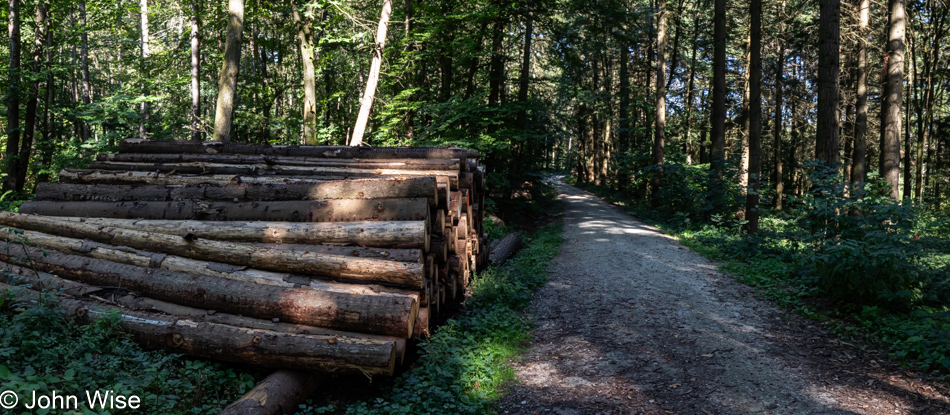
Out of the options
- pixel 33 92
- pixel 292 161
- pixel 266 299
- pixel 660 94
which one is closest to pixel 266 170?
pixel 292 161

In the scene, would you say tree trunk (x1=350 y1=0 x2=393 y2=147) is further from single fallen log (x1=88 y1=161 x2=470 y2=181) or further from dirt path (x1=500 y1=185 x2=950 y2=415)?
dirt path (x1=500 y1=185 x2=950 y2=415)

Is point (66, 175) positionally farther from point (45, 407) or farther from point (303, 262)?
point (45, 407)

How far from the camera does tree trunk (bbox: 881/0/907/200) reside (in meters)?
11.9

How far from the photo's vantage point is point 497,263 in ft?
36.2

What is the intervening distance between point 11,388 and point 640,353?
5936 millimetres

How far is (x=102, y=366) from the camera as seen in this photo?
14.9 ft

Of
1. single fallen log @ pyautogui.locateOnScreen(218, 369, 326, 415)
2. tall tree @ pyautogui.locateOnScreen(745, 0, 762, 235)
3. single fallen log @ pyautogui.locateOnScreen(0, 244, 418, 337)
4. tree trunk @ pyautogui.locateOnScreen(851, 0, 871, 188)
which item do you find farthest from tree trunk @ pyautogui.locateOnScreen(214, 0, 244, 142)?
tree trunk @ pyautogui.locateOnScreen(851, 0, 871, 188)

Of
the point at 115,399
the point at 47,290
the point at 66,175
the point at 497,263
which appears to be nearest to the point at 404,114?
the point at 497,263

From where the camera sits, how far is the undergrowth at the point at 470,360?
479cm

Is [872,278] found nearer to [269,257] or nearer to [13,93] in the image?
[269,257]

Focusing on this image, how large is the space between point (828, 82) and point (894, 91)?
2.03 meters

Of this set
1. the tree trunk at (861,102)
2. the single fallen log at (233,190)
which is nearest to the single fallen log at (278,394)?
the single fallen log at (233,190)

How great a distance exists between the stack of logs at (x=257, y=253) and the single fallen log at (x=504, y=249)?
92.4 inches
